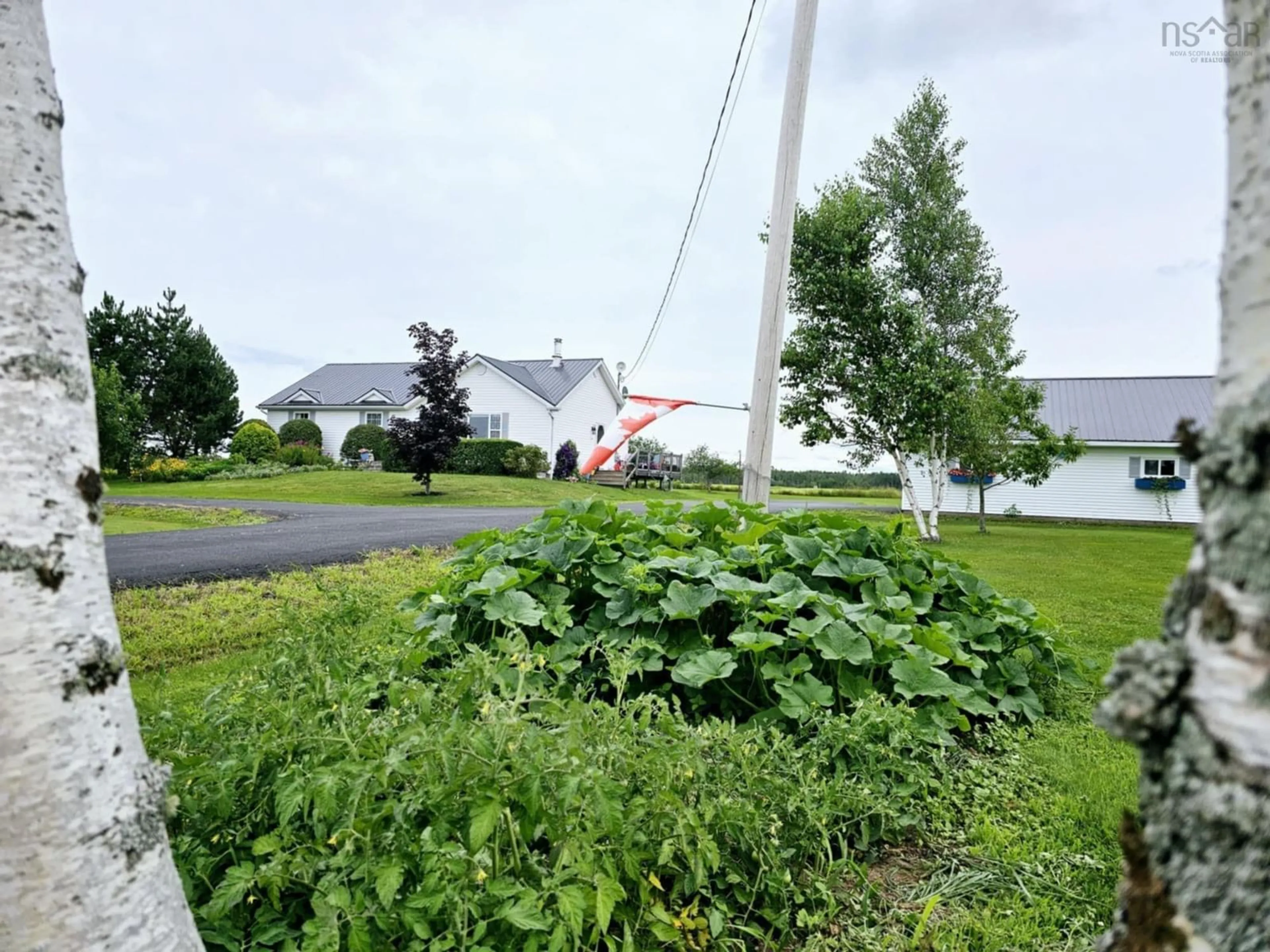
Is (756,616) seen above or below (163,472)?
below

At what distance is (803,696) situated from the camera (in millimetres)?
2475

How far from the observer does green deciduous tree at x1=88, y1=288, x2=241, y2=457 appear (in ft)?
81.6

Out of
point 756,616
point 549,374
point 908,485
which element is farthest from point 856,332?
point 549,374

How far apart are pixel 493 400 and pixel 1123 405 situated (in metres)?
21.5

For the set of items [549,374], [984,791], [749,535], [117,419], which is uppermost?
[549,374]

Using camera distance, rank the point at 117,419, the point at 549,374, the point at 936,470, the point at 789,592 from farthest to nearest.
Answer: the point at 549,374 → the point at 117,419 → the point at 936,470 → the point at 789,592

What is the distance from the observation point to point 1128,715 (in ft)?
1.75

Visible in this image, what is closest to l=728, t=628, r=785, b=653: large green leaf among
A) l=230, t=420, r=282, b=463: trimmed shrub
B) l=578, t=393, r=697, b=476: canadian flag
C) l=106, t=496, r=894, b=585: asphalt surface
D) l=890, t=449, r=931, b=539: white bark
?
l=106, t=496, r=894, b=585: asphalt surface

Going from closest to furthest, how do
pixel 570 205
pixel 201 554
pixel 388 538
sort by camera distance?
pixel 201 554
pixel 388 538
pixel 570 205

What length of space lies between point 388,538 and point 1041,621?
25.7ft

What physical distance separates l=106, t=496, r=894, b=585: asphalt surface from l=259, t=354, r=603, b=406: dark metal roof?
13070 millimetres

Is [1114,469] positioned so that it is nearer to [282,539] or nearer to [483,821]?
[282,539]

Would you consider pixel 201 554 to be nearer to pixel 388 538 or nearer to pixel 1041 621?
pixel 388 538

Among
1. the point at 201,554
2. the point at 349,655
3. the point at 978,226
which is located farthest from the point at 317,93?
the point at 978,226
